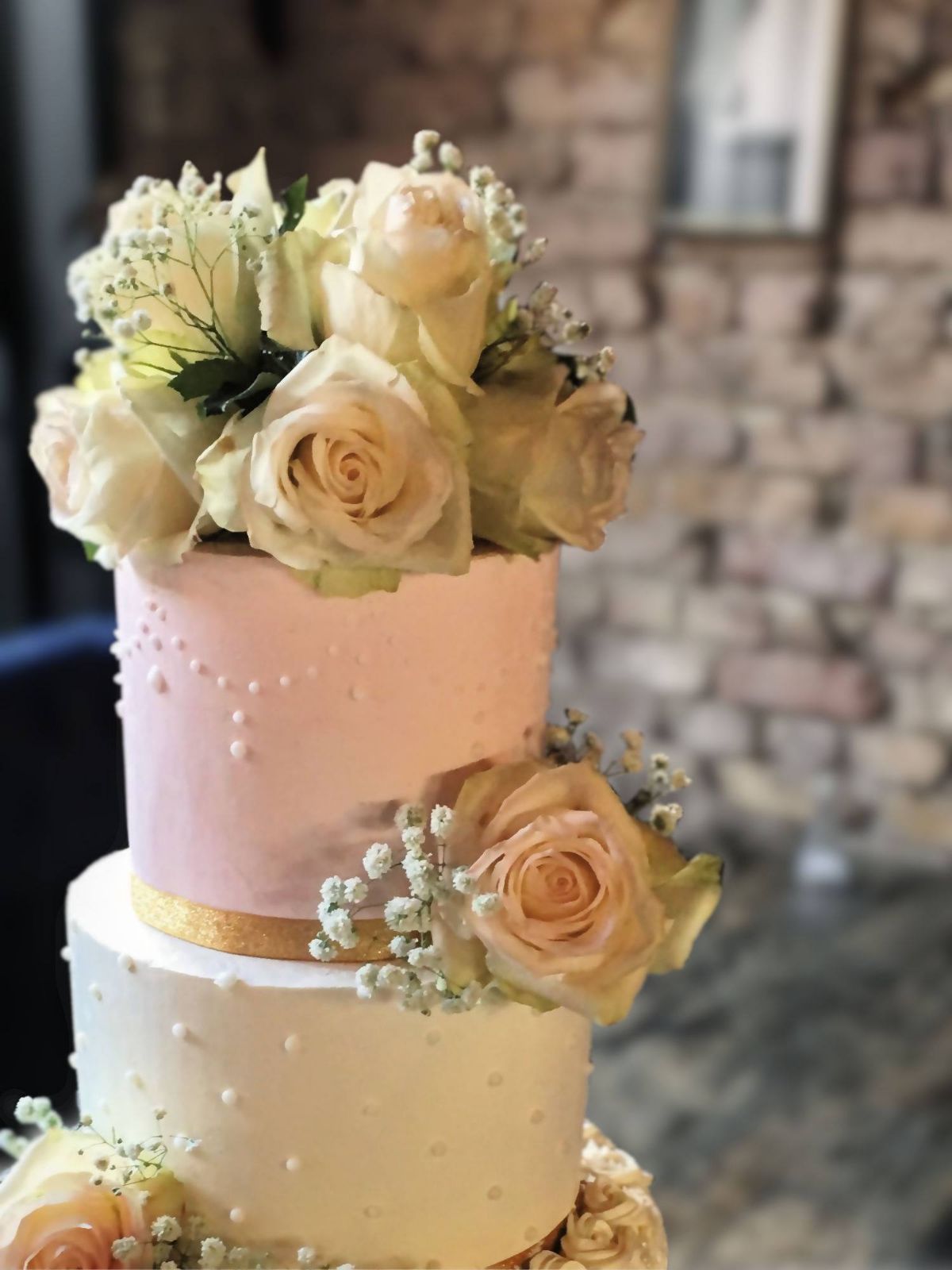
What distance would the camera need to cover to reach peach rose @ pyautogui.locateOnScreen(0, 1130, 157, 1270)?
0.71 metres

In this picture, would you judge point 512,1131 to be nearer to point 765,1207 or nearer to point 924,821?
point 765,1207

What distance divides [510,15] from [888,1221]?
8.51ft

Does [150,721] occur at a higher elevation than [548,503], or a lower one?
lower

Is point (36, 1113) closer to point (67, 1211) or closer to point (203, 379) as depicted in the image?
point (67, 1211)

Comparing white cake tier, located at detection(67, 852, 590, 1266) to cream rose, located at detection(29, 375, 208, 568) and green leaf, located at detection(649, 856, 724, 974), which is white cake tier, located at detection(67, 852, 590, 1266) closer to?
green leaf, located at detection(649, 856, 724, 974)

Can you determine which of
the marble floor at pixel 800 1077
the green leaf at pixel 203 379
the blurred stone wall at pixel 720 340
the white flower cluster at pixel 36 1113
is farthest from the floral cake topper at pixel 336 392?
the blurred stone wall at pixel 720 340

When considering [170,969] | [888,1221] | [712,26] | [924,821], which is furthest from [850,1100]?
[712,26]

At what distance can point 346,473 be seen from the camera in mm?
640

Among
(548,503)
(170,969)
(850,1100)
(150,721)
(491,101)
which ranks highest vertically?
(491,101)

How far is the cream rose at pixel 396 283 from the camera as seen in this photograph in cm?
66

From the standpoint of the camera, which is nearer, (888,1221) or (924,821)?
(888,1221)

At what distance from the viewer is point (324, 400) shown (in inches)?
24.6

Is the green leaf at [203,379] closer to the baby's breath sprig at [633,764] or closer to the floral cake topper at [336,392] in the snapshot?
the floral cake topper at [336,392]

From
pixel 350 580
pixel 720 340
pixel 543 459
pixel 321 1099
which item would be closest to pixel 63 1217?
pixel 321 1099
